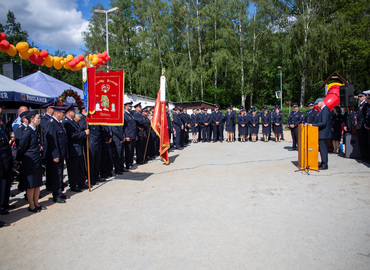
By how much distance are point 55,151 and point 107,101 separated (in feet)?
5.54

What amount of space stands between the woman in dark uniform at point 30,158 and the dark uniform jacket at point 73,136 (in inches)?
41.1

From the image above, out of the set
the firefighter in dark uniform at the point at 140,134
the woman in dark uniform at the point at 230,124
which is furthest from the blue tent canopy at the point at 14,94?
the woman in dark uniform at the point at 230,124

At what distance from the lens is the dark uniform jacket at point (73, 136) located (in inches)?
242

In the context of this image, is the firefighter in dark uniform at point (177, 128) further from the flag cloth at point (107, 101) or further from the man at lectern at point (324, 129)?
the flag cloth at point (107, 101)

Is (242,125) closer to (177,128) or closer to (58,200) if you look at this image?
(177,128)

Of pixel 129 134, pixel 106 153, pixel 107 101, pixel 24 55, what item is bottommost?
pixel 106 153

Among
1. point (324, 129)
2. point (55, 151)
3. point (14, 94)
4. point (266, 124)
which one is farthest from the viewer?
point (266, 124)

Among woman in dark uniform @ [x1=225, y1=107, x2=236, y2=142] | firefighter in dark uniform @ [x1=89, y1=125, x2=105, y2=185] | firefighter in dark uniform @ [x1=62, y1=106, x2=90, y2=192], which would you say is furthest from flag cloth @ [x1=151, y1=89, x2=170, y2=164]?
woman in dark uniform @ [x1=225, y1=107, x2=236, y2=142]

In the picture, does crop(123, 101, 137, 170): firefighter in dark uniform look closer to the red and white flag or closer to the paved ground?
the red and white flag

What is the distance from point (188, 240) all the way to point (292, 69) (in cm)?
3242

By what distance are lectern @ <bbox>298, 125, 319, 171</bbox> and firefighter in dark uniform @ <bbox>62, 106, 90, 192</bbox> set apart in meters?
5.81

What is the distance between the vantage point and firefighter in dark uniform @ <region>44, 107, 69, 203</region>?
5.57 m

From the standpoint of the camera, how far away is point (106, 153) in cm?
779

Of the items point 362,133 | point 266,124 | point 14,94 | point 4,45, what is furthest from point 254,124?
point 4,45
